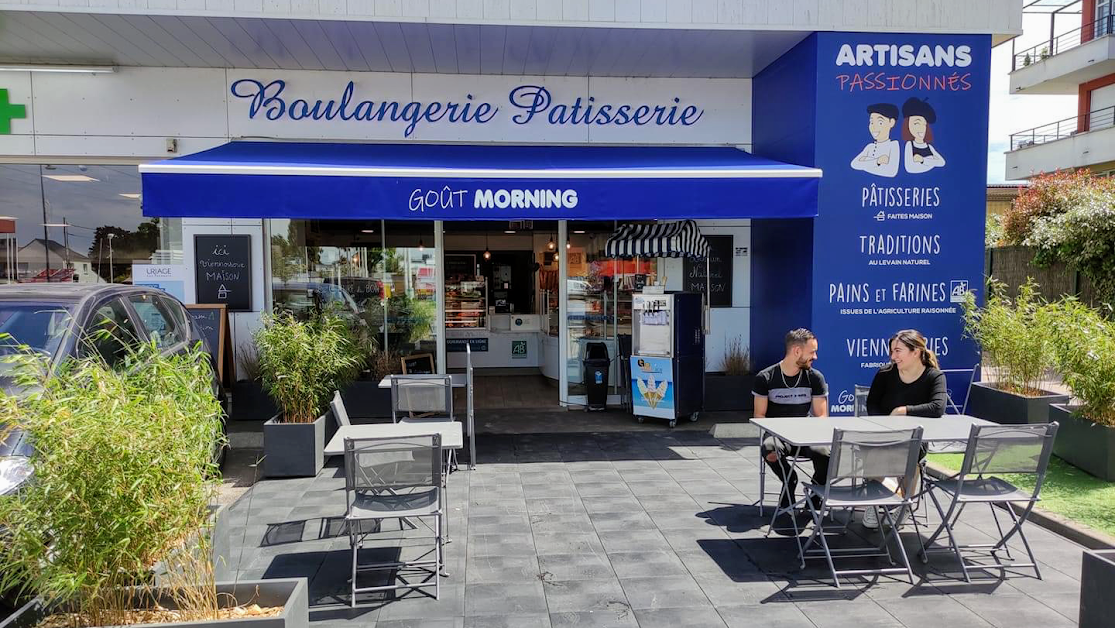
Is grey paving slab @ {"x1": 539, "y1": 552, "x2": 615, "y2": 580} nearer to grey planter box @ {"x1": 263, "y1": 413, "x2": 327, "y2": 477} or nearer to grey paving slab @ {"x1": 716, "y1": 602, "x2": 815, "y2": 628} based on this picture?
grey paving slab @ {"x1": 716, "y1": 602, "x2": 815, "y2": 628}

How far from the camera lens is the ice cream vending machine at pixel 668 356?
8.12 metres

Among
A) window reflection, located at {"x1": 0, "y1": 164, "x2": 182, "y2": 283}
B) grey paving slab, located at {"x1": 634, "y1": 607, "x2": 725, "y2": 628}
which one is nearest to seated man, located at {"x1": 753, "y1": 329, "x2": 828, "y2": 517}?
grey paving slab, located at {"x1": 634, "y1": 607, "x2": 725, "y2": 628}

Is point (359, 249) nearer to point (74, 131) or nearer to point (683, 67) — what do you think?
point (74, 131)

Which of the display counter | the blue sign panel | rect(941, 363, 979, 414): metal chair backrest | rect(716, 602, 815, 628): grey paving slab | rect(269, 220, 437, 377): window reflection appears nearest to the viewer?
rect(716, 602, 815, 628): grey paving slab

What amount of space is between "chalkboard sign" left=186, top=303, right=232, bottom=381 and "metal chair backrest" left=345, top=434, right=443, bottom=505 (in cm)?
476

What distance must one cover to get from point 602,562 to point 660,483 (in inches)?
71.7

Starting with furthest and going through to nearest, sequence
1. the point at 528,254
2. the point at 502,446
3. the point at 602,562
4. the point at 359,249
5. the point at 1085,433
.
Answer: the point at 528,254 → the point at 359,249 → the point at 502,446 → the point at 1085,433 → the point at 602,562

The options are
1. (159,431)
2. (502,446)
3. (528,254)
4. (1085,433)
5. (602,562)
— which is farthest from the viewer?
(528,254)

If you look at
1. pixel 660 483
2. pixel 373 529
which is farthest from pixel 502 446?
pixel 373 529

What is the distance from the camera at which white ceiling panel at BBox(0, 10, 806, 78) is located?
23.5 ft

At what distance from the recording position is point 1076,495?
17.9ft

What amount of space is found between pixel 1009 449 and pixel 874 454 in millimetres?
862

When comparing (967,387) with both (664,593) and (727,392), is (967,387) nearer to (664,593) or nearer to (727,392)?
(727,392)

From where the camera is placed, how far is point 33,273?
8656 millimetres
